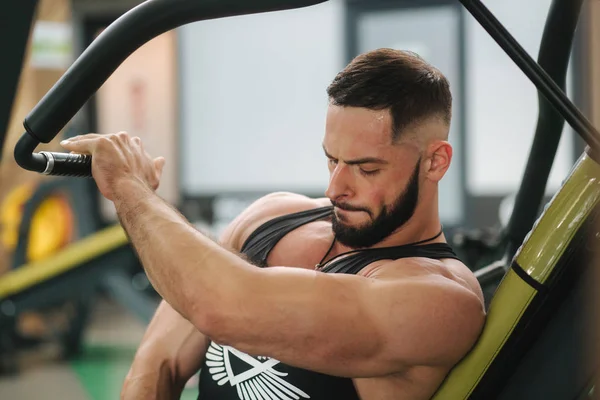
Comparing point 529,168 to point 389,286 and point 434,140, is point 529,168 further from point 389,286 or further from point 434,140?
point 389,286

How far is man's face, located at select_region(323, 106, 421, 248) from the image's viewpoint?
50.0 inches

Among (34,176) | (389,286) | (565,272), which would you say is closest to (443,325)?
(389,286)

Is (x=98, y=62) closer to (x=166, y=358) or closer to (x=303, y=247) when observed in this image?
(x=303, y=247)

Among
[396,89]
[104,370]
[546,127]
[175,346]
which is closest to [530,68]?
[396,89]

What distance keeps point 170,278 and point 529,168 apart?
2.77ft

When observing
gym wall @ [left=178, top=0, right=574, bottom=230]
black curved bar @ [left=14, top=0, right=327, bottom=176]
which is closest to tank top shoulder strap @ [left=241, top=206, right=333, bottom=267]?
black curved bar @ [left=14, top=0, right=327, bottom=176]

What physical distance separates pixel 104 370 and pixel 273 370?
333cm

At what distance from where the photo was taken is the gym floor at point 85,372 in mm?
3947

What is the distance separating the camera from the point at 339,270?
135 cm

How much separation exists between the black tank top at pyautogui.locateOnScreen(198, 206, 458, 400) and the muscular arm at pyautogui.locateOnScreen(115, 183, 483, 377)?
0.12 metres

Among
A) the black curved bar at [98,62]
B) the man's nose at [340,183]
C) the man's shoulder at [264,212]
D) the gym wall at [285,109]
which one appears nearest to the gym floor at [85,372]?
the gym wall at [285,109]

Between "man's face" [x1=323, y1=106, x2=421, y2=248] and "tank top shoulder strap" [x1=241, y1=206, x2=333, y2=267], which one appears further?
"tank top shoulder strap" [x1=241, y1=206, x2=333, y2=267]

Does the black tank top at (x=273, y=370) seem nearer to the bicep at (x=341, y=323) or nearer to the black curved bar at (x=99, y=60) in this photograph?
the bicep at (x=341, y=323)

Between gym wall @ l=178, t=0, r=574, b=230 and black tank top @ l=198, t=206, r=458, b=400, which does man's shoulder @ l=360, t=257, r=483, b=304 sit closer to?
black tank top @ l=198, t=206, r=458, b=400
